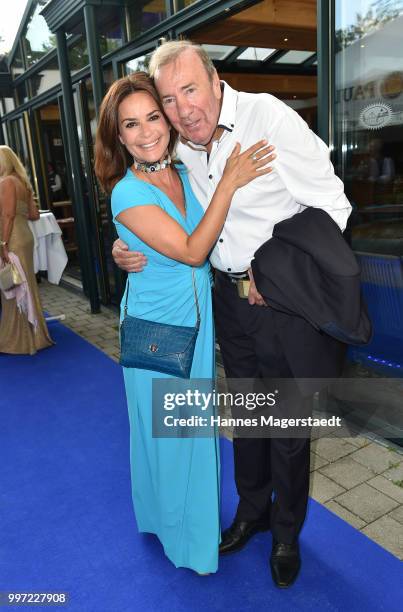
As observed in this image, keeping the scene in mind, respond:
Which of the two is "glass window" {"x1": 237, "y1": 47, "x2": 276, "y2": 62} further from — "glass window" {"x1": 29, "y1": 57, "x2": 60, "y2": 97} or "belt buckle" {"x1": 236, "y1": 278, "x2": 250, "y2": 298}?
"belt buckle" {"x1": 236, "y1": 278, "x2": 250, "y2": 298}

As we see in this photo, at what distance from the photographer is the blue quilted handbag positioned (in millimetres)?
1930

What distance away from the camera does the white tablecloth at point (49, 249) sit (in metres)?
5.78

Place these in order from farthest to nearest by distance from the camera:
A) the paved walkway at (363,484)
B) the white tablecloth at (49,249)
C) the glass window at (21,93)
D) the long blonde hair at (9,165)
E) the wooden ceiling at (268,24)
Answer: the glass window at (21,93) < the white tablecloth at (49,249) < the wooden ceiling at (268,24) < the long blonde hair at (9,165) < the paved walkway at (363,484)

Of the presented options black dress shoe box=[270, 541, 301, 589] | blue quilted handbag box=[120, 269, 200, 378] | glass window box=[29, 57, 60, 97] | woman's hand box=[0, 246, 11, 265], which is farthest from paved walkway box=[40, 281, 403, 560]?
glass window box=[29, 57, 60, 97]

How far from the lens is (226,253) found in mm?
1950

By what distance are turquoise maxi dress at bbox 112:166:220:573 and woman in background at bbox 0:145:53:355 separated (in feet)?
10.1

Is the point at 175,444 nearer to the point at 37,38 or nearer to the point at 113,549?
the point at 113,549

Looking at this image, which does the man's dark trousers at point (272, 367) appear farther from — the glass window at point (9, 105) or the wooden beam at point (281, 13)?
the glass window at point (9, 105)

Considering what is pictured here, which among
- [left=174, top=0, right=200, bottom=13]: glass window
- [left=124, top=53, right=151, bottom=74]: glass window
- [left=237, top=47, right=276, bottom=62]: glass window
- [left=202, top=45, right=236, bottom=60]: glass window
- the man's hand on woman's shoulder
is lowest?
the man's hand on woman's shoulder

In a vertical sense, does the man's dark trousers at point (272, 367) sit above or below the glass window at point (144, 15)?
below

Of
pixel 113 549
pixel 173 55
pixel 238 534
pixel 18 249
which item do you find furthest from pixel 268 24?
pixel 113 549

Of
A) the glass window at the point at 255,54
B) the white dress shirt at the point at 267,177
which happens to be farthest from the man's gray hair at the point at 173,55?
the glass window at the point at 255,54

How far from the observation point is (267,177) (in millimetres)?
1779

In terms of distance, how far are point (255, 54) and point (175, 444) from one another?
834 centimetres
